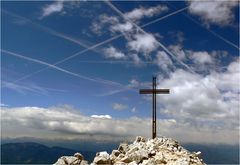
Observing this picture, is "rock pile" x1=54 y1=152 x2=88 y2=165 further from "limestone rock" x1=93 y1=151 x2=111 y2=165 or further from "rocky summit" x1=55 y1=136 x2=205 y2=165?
"limestone rock" x1=93 y1=151 x2=111 y2=165

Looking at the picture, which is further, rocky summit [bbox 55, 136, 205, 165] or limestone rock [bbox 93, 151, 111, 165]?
limestone rock [bbox 93, 151, 111, 165]

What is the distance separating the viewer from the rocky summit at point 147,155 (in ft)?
134

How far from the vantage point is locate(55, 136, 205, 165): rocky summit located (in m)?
40.8

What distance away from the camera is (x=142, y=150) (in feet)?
140

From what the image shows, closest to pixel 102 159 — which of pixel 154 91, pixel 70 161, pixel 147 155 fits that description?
pixel 70 161

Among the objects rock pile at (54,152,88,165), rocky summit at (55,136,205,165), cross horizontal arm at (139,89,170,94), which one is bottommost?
rock pile at (54,152,88,165)

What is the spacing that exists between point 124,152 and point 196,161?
974cm

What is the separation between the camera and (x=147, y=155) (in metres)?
41.6

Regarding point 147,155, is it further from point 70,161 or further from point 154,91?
point 154,91

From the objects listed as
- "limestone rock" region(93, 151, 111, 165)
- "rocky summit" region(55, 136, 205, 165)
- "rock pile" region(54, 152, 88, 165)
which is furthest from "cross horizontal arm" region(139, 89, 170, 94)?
"rock pile" region(54, 152, 88, 165)

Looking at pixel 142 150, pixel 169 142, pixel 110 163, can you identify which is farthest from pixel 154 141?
pixel 110 163

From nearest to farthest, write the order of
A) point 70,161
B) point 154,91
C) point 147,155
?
1. point 147,155
2. point 70,161
3. point 154,91

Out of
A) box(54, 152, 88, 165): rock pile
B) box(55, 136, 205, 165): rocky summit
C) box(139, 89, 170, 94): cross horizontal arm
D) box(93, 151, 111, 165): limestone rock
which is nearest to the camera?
box(55, 136, 205, 165): rocky summit

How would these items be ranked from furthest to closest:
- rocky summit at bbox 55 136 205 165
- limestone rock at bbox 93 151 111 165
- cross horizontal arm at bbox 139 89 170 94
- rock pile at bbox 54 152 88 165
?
cross horizontal arm at bbox 139 89 170 94
rock pile at bbox 54 152 88 165
limestone rock at bbox 93 151 111 165
rocky summit at bbox 55 136 205 165
